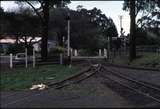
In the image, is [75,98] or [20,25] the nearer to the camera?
[75,98]

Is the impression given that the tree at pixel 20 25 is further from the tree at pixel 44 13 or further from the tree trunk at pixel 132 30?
the tree trunk at pixel 132 30

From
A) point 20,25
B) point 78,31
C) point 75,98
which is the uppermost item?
point 78,31

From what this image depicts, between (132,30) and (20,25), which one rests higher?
(20,25)

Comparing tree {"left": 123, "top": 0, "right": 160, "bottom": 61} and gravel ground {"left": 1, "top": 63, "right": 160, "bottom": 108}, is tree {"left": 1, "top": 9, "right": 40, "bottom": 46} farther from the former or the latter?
gravel ground {"left": 1, "top": 63, "right": 160, "bottom": 108}

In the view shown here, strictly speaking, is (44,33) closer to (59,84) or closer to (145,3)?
(145,3)

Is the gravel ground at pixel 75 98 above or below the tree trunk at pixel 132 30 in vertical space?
below

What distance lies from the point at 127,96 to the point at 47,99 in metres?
3.15

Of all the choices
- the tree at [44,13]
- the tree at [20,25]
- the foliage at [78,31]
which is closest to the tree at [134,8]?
the tree at [44,13]

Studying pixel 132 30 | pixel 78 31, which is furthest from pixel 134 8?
pixel 78 31

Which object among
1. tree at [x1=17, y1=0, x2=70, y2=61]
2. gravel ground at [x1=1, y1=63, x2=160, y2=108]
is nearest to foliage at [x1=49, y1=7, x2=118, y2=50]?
tree at [x1=17, y1=0, x2=70, y2=61]

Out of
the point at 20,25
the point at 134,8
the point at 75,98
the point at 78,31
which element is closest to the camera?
the point at 75,98

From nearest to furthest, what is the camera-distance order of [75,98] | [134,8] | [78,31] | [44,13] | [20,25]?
1. [75,98]
2. [44,13]
3. [134,8]
4. [20,25]
5. [78,31]

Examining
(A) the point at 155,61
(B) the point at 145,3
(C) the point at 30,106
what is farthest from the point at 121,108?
(B) the point at 145,3

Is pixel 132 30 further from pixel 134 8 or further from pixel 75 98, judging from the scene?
pixel 75 98
